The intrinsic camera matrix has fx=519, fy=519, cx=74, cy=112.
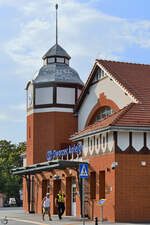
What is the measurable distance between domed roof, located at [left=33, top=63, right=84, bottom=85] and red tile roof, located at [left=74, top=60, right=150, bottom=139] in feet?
22.1

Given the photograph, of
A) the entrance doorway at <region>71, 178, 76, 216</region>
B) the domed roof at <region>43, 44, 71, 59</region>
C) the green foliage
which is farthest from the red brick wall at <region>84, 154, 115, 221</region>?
the green foliage

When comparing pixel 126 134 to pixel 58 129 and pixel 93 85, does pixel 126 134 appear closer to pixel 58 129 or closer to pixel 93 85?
pixel 93 85

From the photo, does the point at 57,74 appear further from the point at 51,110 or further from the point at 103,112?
the point at 103,112

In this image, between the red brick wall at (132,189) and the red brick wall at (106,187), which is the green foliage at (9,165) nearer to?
the red brick wall at (106,187)

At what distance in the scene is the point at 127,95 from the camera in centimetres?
2972

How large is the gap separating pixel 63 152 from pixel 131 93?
748 cm

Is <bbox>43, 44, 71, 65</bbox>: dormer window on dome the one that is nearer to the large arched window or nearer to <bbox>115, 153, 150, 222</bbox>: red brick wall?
the large arched window

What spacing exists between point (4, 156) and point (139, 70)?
5676 centimetres

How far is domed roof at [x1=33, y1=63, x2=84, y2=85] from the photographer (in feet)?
129

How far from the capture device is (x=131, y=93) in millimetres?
28844

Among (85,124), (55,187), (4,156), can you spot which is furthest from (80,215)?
(4,156)

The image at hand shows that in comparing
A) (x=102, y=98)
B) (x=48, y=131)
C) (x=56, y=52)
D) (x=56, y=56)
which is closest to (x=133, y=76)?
(x=102, y=98)

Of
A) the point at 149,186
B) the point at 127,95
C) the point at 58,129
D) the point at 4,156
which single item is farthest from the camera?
the point at 4,156

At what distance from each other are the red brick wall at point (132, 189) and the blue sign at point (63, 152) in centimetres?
521
